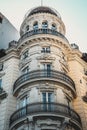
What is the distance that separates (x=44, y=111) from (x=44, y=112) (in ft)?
0.47

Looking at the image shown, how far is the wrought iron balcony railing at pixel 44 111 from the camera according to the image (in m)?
27.3

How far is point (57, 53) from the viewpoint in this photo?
35094mm

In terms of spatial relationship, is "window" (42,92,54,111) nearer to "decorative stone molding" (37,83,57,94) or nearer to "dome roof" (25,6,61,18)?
"decorative stone molding" (37,83,57,94)

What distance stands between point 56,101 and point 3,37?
901 inches

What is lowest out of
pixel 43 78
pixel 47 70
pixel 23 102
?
pixel 23 102

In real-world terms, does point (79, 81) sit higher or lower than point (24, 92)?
higher

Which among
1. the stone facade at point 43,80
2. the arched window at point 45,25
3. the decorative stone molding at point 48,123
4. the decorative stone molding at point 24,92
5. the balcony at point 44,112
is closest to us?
the decorative stone molding at point 48,123

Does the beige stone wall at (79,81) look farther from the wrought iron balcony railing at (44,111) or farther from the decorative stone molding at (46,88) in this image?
the decorative stone molding at (46,88)

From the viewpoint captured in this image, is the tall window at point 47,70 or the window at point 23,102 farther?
the tall window at point 47,70

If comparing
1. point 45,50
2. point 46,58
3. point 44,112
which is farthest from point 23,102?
point 45,50

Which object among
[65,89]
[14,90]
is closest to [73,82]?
[65,89]

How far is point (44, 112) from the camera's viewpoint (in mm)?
27047

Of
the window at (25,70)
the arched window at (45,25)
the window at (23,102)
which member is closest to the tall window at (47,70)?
the window at (25,70)

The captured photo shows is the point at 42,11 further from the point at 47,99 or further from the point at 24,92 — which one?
the point at 47,99
